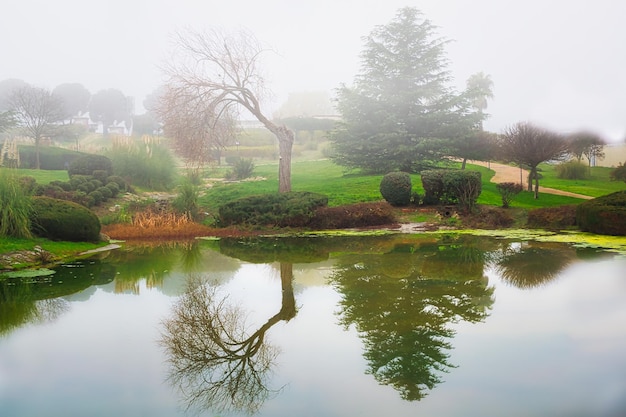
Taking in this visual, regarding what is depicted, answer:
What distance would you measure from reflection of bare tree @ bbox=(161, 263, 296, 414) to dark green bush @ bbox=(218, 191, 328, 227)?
32.8 feet

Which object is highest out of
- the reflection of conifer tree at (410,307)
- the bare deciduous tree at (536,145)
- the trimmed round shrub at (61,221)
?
the bare deciduous tree at (536,145)

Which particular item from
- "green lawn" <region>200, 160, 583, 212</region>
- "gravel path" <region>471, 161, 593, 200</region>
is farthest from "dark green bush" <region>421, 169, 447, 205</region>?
"gravel path" <region>471, 161, 593, 200</region>

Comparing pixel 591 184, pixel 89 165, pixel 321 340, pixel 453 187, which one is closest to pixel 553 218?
pixel 453 187

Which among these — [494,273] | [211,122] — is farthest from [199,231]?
[494,273]

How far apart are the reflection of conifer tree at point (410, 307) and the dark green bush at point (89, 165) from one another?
16422mm

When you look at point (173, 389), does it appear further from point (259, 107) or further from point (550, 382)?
point (259, 107)

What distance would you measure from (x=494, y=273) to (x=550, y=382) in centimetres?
529

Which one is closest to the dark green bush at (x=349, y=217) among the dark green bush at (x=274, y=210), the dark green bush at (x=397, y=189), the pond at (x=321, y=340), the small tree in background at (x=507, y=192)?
the dark green bush at (x=274, y=210)

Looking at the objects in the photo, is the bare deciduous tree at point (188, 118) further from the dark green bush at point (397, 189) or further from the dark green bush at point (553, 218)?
the dark green bush at point (553, 218)

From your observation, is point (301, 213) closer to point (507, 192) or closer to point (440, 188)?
point (440, 188)

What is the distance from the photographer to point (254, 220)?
60.1 ft

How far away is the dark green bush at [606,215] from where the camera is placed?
48.2 feet

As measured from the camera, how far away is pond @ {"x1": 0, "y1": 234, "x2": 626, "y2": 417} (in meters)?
4.50

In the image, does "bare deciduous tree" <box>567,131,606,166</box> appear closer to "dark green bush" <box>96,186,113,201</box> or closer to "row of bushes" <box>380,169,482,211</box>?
"row of bushes" <box>380,169,482,211</box>
